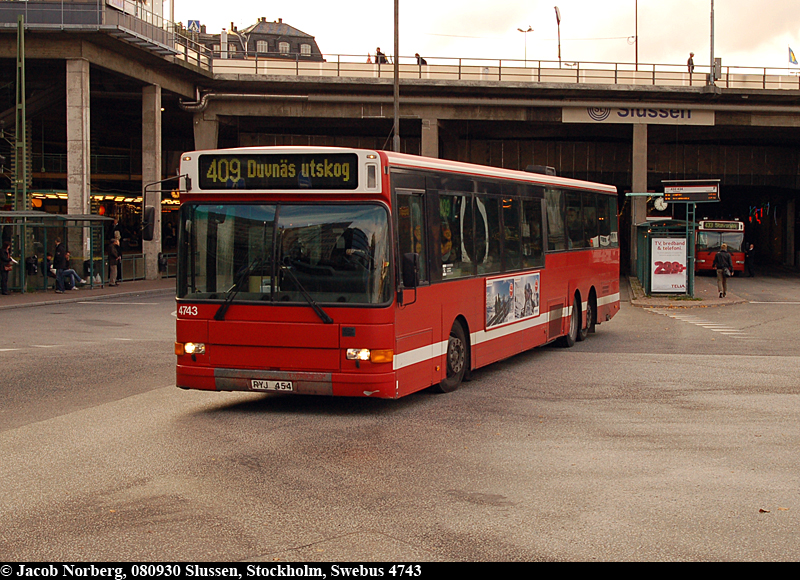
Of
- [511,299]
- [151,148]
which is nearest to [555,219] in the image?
[511,299]

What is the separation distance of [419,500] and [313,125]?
152ft

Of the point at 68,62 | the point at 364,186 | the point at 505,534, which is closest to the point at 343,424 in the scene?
the point at 364,186

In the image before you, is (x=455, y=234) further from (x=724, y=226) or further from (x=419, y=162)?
(x=724, y=226)

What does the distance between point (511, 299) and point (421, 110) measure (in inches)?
1345

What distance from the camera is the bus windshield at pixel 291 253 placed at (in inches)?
396

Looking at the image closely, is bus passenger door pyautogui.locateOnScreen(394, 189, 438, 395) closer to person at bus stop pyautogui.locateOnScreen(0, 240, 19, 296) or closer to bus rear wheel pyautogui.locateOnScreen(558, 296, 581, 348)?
bus rear wheel pyautogui.locateOnScreen(558, 296, 581, 348)

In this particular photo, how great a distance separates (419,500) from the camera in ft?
22.2

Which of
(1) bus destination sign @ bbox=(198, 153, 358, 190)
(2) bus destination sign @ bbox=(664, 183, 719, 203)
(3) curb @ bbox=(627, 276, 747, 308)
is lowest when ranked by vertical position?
(3) curb @ bbox=(627, 276, 747, 308)

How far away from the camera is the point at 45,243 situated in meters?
32.7

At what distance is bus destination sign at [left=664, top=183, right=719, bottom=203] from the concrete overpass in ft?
47.8

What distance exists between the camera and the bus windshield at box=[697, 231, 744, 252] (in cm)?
4969
